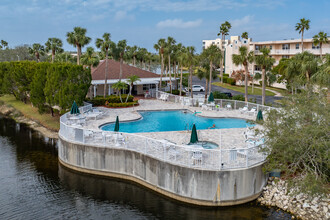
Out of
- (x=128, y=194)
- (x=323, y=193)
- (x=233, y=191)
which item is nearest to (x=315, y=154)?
(x=323, y=193)

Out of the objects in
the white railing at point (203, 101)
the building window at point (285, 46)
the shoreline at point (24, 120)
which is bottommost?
the shoreline at point (24, 120)

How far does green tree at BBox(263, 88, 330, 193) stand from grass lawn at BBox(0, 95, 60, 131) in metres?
24.3

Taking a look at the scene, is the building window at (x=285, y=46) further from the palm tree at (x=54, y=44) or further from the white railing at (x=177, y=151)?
the white railing at (x=177, y=151)

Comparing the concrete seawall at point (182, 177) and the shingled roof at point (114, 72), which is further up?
the shingled roof at point (114, 72)

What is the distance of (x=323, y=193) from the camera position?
15.3 meters

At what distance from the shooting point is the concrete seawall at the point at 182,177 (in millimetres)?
16656

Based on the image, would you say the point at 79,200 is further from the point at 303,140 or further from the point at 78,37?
the point at 78,37

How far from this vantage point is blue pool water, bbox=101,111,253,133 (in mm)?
26725

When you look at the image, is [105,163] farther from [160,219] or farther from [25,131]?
[25,131]

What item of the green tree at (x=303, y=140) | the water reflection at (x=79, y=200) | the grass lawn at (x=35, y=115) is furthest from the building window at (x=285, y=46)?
the water reflection at (x=79, y=200)

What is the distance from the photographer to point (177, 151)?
18.1 metres

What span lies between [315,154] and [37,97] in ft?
99.4

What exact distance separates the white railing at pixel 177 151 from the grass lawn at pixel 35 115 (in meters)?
13.9

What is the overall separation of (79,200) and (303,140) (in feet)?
42.2
